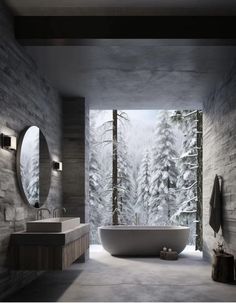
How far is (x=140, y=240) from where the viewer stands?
742cm

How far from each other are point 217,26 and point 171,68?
1.34 meters

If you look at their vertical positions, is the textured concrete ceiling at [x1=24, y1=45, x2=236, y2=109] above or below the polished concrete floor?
above

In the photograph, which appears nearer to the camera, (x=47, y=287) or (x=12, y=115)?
(x=12, y=115)

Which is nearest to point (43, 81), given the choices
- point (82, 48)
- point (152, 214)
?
point (82, 48)

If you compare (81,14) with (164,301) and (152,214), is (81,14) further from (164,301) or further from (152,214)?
(152,214)

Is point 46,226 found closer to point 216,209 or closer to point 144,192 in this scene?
point 216,209

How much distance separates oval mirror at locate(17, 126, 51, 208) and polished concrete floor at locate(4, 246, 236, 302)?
43.4 inches

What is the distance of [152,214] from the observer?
12.6 metres

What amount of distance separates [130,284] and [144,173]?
24.9ft

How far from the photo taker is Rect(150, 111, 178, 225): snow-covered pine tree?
40.9 ft

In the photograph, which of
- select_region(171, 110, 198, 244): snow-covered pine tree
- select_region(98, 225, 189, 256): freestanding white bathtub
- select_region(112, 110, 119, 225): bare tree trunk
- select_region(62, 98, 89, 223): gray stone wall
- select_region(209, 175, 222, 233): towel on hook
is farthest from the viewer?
select_region(171, 110, 198, 244): snow-covered pine tree

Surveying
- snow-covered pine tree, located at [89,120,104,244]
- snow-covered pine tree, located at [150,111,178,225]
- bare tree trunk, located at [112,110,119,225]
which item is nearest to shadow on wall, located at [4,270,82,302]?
bare tree trunk, located at [112,110,119,225]

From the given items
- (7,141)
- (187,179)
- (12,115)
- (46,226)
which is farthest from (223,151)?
(187,179)

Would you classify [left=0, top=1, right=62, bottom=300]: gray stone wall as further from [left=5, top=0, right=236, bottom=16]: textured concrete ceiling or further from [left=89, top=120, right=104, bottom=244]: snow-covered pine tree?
[left=89, top=120, right=104, bottom=244]: snow-covered pine tree
